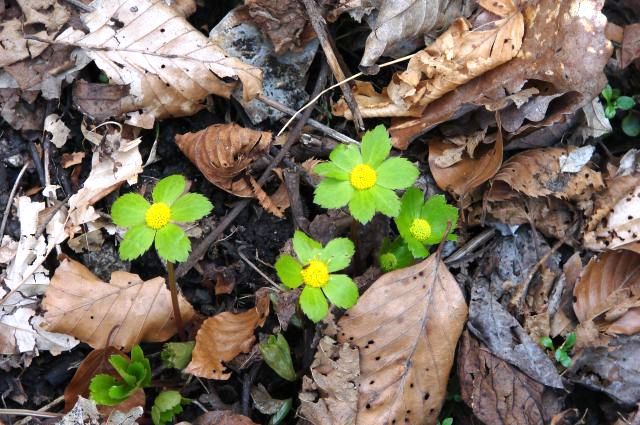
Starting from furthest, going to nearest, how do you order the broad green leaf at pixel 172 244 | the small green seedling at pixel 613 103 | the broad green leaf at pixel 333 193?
the small green seedling at pixel 613 103
the broad green leaf at pixel 333 193
the broad green leaf at pixel 172 244

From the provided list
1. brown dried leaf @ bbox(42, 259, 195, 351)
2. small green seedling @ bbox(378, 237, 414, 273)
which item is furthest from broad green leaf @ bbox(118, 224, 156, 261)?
small green seedling @ bbox(378, 237, 414, 273)

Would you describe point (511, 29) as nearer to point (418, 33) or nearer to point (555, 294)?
point (418, 33)

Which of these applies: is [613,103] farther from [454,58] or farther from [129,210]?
[129,210]

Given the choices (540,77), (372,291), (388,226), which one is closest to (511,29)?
(540,77)

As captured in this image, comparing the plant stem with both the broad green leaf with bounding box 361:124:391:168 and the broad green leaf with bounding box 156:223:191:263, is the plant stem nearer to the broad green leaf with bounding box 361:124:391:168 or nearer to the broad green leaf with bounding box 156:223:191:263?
the broad green leaf with bounding box 156:223:191:263

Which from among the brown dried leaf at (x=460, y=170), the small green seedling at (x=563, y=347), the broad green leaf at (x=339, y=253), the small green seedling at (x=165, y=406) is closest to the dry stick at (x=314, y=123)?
the brown dried leaf at (x=460, y=170)

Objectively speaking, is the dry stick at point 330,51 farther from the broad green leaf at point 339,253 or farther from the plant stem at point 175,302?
the plant stem at point 175,302

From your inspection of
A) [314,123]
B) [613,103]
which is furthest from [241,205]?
[613,103]
